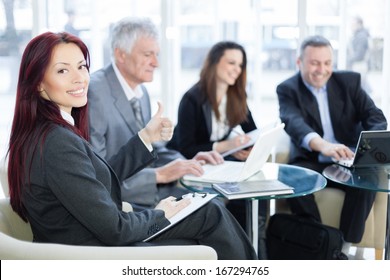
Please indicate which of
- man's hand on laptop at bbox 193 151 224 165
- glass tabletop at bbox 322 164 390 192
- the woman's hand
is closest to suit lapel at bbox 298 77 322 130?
glass tabletop at bbox 322 164 390 192

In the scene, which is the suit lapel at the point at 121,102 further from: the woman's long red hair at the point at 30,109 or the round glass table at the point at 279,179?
the woman's long red hair at the point at 30,109

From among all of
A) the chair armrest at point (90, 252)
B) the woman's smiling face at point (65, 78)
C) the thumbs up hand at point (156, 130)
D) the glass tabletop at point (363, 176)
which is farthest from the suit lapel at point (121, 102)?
the chair armrest at point (90, 252)

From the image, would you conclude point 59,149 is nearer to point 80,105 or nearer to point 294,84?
point 80,105

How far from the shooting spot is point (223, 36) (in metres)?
5.03

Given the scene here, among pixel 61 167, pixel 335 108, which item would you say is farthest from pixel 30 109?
pixel 335 108

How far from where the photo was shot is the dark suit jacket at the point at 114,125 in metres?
2.95

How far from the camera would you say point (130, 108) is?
3129 mm

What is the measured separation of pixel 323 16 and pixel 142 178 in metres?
2.48

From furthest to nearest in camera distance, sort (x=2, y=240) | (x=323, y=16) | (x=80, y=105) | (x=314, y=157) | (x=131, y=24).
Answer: (x=323, y=16)
(x=314, y=157)
(x=131, y=24)
(x=80, y=105)
(x=2, y=240)

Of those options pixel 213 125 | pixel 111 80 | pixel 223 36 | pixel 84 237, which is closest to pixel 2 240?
pixel 84 237

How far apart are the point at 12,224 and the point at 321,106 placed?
7.55 feet

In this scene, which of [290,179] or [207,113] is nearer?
[290,179]

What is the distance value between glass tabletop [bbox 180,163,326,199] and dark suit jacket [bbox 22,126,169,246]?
2.18 feet

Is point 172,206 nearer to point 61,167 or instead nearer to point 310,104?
point 61,167
